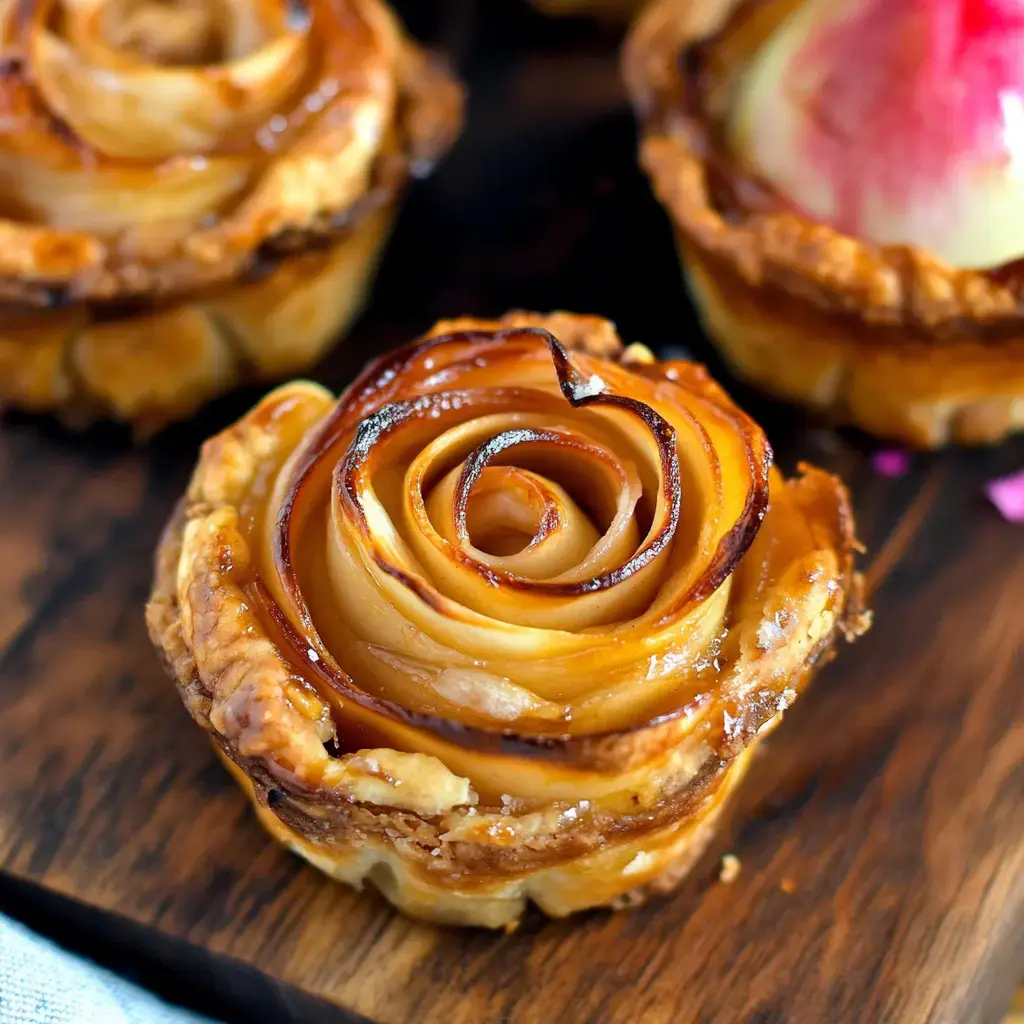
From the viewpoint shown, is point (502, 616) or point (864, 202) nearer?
point (502, 616)

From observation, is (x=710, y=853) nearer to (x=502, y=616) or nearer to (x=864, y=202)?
(x=502, y=616)

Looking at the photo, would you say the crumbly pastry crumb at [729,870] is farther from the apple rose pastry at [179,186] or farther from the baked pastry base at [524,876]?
the apple rose pastry at [179,186]

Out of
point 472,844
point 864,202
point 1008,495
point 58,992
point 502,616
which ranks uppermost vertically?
point 864,202

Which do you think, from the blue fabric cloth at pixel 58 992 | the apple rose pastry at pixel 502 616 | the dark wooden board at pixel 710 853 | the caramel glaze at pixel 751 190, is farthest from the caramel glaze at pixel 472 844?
the caramel glaze at pixel 751 190

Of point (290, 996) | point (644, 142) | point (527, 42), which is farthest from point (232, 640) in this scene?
point (527, 42)

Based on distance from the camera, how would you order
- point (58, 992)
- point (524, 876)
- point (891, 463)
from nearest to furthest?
point (524, 876) → point (58, 992) → point (891, 463)

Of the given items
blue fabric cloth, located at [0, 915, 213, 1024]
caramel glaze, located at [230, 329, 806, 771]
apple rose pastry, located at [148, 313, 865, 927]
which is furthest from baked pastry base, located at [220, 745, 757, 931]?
blue fabric cloth, located at [0, 915, 213, 1024]

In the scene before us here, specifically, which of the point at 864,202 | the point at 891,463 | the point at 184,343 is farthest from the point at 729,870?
the point at 184,343
